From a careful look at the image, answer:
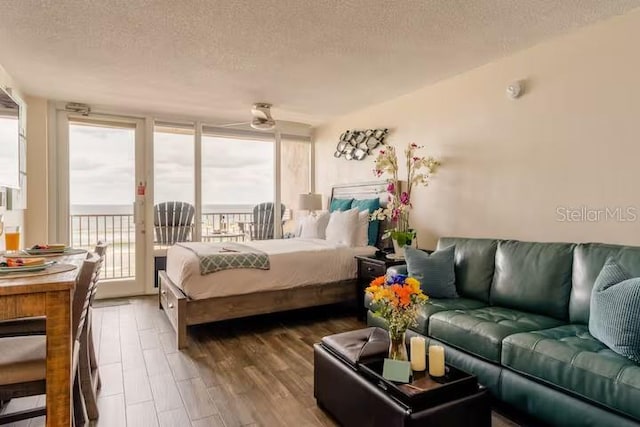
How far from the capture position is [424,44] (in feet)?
9.52

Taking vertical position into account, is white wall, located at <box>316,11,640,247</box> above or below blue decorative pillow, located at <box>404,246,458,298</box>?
above

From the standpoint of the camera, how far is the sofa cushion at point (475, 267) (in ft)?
9.52

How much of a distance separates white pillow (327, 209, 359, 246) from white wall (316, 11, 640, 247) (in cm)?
69

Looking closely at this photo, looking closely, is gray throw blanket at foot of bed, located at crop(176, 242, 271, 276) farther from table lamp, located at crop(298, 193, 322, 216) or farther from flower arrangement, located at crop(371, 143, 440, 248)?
table lamp, located at crop(298, 193, 322, 216)

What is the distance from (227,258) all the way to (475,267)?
2178 millimetres

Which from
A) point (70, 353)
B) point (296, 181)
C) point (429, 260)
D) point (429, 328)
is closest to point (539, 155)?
point (429, 260)

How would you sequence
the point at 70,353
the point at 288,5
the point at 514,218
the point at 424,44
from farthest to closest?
the point at 514,218, the point at 424,44, the point at 288,5, the point at 70,353

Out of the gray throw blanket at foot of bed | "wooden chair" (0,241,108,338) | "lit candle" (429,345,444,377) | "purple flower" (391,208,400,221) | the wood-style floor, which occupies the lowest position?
the wood-style floor

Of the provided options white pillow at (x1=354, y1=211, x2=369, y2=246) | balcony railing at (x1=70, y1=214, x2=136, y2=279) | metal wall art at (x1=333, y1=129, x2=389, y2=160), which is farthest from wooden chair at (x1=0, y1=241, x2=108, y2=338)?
metal wall art at (x1=333, y1=129, x2=389, y2=160)

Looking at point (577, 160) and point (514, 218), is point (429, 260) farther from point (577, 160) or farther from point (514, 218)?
point (577, 160)

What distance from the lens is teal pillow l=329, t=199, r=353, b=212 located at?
16.0 ft

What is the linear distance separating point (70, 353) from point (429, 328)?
6.88 feet

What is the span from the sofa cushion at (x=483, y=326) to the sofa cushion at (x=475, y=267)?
301mm

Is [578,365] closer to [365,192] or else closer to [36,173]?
[365,192]
